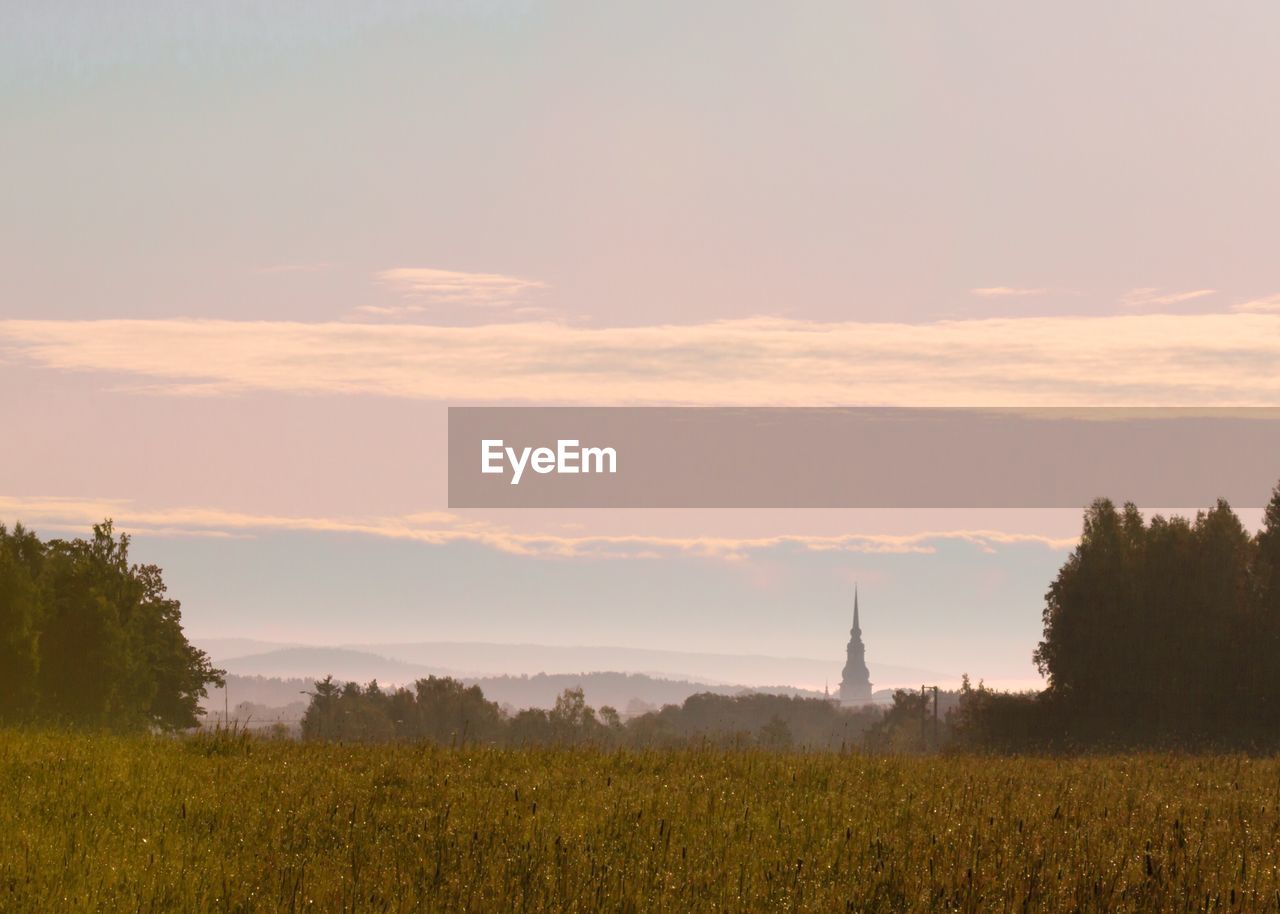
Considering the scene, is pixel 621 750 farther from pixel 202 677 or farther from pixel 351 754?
pixel 202 677

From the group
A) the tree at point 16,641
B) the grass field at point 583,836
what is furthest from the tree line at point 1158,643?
the tree at point 16,641

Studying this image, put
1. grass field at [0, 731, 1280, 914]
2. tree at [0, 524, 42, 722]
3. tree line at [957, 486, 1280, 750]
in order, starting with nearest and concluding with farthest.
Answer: grass field at [0, 731, 1280, 914] → tree line at [957, 486, 1280, 750] → tree at [0, 524, 42, 722]

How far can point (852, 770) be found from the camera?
16.9 metres

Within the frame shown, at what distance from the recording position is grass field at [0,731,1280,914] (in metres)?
9.81

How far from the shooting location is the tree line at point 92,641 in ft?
196

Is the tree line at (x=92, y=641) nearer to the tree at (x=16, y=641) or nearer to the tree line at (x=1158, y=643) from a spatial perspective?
the tree at (x=16, y=641)

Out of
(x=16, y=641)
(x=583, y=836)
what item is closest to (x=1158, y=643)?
(x=583, y=836)

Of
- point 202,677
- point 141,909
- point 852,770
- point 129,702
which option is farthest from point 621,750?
point 202,677

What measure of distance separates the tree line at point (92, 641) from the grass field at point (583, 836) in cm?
4595

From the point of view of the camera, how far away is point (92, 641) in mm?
65500

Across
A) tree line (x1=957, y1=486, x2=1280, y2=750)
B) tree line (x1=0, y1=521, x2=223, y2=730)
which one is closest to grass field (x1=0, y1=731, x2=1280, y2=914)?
tree line (x1=957, y1=486, x2=1280, y2=750)

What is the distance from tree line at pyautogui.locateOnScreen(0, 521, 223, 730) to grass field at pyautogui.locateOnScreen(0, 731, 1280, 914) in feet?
151

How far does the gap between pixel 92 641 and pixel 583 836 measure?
60753 millimetres

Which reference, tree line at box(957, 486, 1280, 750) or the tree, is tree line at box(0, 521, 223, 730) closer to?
the tree
